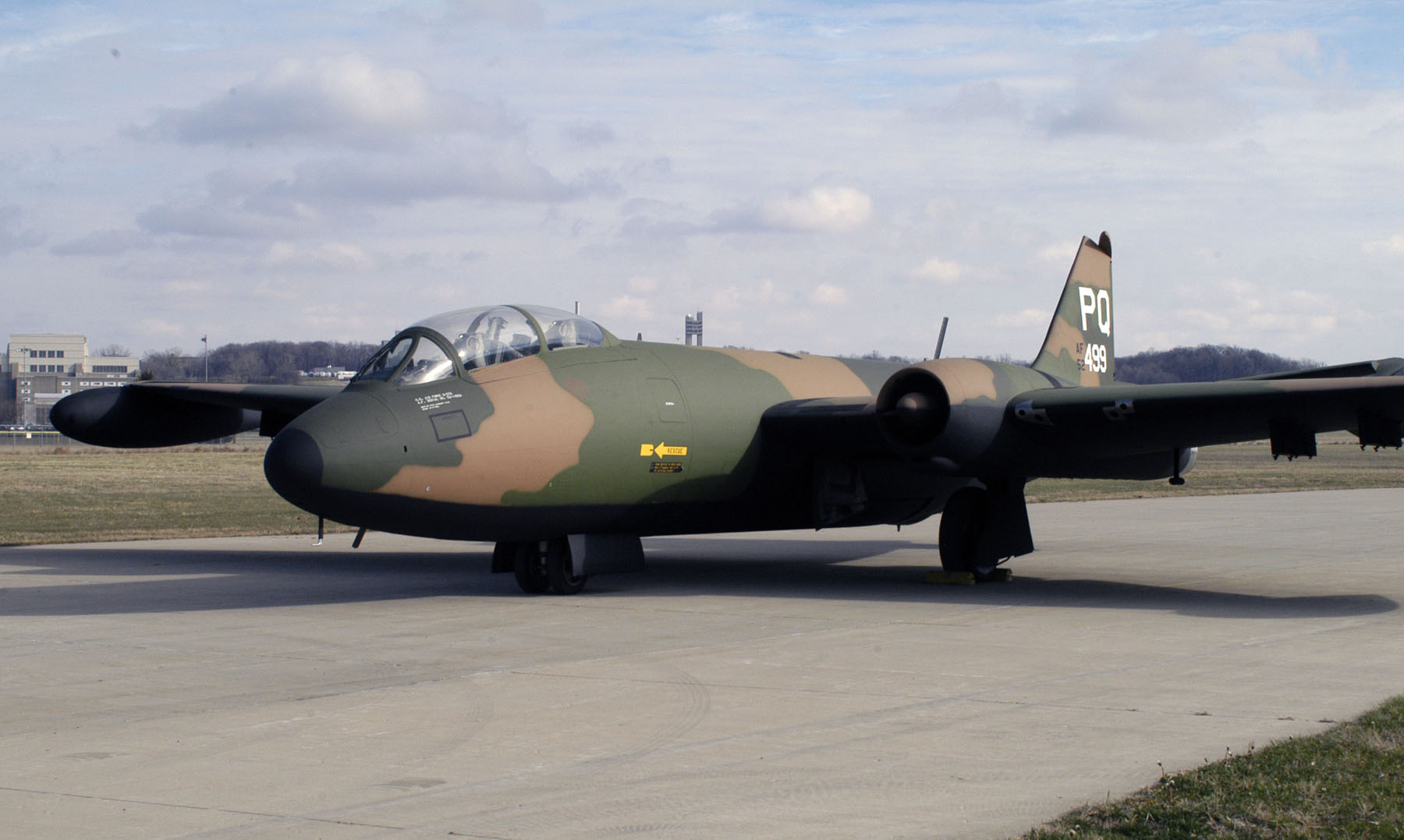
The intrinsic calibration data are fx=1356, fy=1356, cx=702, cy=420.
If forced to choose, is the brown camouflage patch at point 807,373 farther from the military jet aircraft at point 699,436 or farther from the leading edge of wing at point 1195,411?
the leading edge of wing at point 1195,411

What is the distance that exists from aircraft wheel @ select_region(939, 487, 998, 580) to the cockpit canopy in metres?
4.95

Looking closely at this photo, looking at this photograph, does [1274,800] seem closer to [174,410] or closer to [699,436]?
[699,436]

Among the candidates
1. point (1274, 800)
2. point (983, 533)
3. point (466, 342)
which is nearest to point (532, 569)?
point (466, 342)

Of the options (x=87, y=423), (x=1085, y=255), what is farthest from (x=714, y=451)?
(x=87, y=423)

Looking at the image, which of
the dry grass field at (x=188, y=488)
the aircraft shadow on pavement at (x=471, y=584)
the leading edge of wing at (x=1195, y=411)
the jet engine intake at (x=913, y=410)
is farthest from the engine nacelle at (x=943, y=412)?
the dry grass field at (x=188, y=488)

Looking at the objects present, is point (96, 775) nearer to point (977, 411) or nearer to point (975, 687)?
point (975, 687)

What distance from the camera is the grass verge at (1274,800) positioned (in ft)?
17.7

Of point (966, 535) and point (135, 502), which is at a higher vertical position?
point (135, 502)

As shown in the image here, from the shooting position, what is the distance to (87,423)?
1975cm

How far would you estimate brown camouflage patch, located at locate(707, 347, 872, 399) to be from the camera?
1612 centimetres

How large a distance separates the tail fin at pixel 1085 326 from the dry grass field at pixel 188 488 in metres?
13.6

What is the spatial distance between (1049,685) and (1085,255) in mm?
12820

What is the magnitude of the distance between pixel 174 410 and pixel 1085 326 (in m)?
13.6

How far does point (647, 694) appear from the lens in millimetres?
8516
